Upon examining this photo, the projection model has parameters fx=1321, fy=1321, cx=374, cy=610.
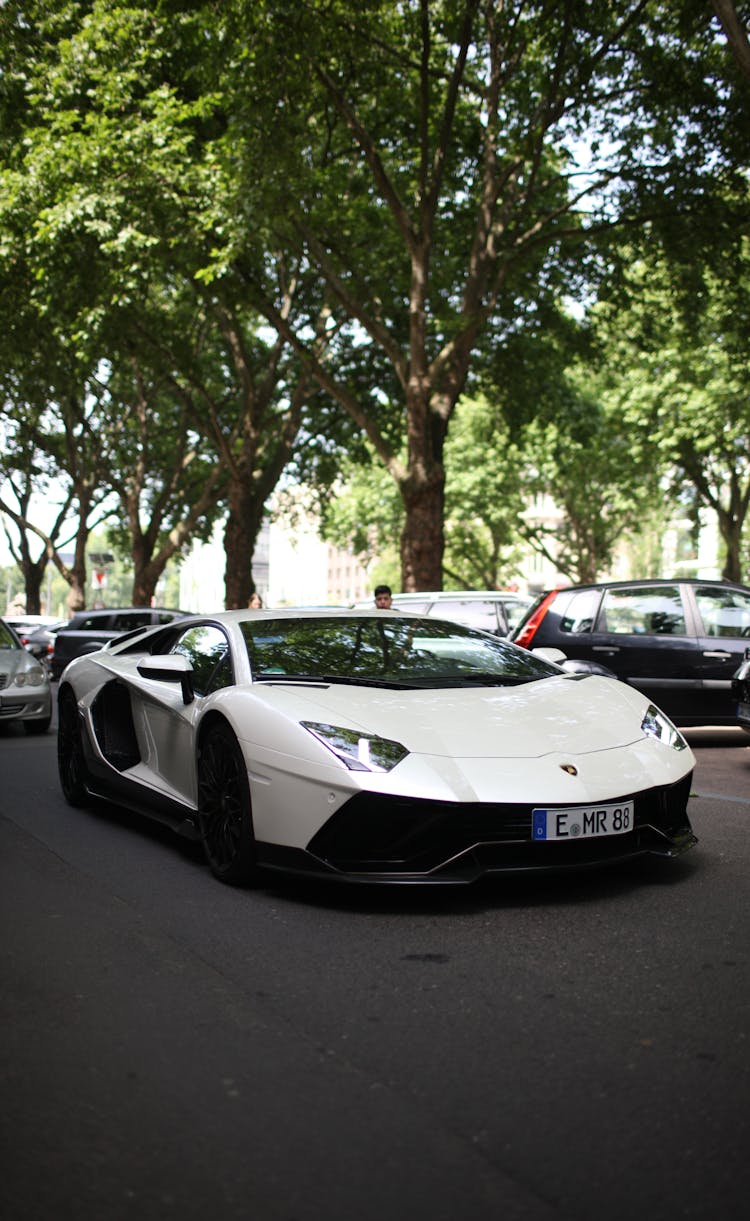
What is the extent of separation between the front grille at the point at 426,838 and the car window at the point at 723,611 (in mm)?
7209

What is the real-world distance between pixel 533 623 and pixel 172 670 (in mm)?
7007

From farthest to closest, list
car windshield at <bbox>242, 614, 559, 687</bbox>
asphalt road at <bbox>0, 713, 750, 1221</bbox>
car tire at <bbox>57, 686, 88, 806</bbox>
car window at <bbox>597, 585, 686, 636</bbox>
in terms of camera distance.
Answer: car window at <bbox>597, 585, 686, 636</bbox>, car tire at <bbox>57, 686, 88, 806</bbox>, car windshield at <bbox>242, 614, 559, 687</bbox>, asphalt road at <bbox>0, 713, 750, 1221</bbox>

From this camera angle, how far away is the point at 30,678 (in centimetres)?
1321

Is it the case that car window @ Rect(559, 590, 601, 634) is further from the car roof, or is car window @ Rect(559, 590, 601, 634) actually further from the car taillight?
the car taillight

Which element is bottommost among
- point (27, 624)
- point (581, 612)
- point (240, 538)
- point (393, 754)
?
point (27, 624)

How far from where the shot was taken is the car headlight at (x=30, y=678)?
1306cm

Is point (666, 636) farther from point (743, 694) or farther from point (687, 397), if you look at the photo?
point (687, 397)

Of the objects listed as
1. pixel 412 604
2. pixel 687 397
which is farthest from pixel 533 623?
pixel 687 397

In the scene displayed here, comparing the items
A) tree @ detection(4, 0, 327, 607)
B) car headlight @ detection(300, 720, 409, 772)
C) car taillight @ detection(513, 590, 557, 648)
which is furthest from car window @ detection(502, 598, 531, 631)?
car headlight @ detection(300, 720, 409, 772)

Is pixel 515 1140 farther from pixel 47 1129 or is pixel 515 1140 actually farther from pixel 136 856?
pixel 136 856

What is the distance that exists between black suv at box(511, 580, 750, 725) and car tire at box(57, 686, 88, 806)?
5.34 m

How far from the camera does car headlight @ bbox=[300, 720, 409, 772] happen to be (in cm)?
497

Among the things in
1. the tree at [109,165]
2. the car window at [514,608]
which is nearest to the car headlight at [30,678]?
the car window at [514,608]

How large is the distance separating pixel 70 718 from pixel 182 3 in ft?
41.2
